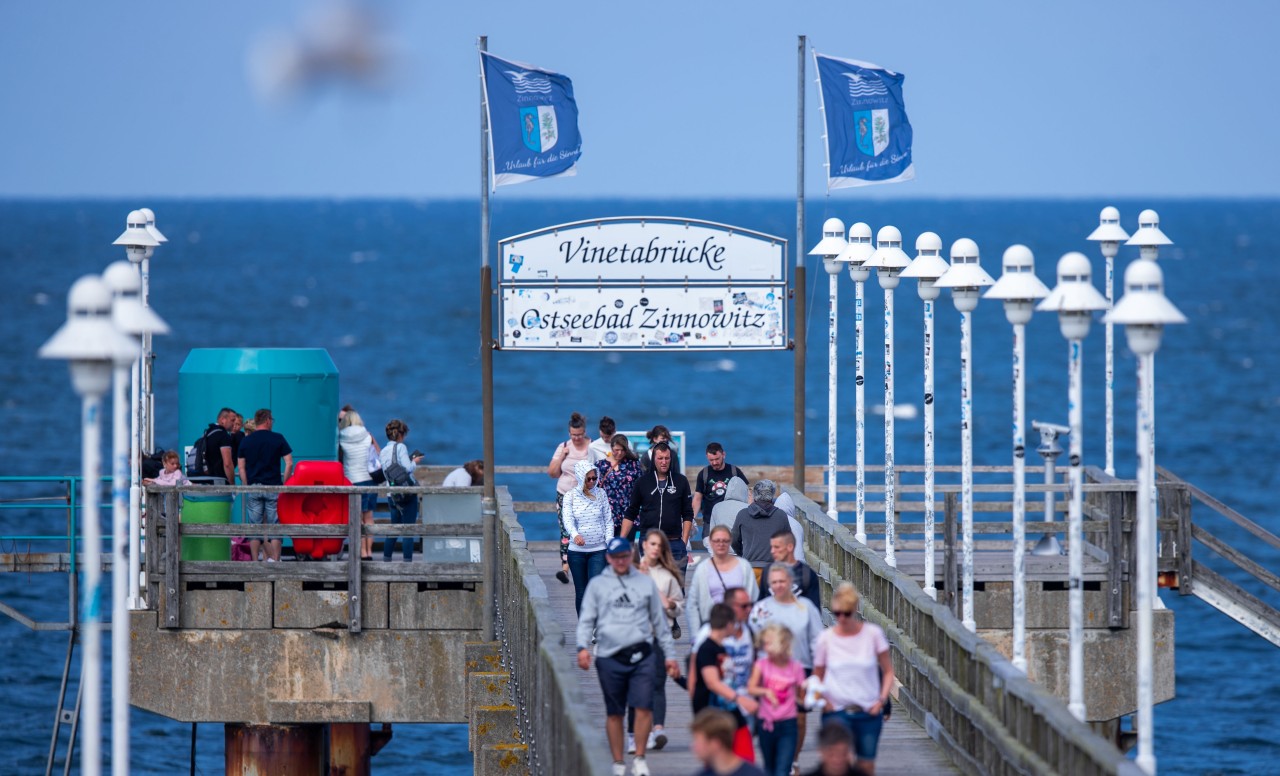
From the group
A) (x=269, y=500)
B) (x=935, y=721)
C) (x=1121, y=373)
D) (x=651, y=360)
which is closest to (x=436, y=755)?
(x=269, y=500)

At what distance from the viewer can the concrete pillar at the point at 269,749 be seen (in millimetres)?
19562

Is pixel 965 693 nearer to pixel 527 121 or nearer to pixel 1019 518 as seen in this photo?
pixel 1019 518

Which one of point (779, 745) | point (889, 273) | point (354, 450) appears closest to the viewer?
point (779, 745)

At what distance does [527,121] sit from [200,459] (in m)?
4.79

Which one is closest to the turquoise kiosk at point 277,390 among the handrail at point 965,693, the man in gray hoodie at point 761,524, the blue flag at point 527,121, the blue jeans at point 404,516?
the blue jeans at point 404,516

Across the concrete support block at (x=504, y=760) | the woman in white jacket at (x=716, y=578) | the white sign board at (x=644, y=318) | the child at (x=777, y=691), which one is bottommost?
the concrete support block at (x=504, y=760)

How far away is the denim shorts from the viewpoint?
19.6 meters

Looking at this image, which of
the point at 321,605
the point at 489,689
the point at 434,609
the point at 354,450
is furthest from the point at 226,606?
the point at 489,689

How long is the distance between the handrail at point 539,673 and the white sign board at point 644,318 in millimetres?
1859

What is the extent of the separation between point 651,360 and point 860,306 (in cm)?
8925

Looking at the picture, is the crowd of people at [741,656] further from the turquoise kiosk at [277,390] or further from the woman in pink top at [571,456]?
the turquoise kiosk at [277,390]

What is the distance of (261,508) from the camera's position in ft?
64.4

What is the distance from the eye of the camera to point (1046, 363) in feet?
328

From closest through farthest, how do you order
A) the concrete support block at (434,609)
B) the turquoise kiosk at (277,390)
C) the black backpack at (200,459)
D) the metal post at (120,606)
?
the metal post at (120,606) < the concrete support block at (434,609) < the black backpack at (200,459) < the turquoise kiosk at (277,390)
